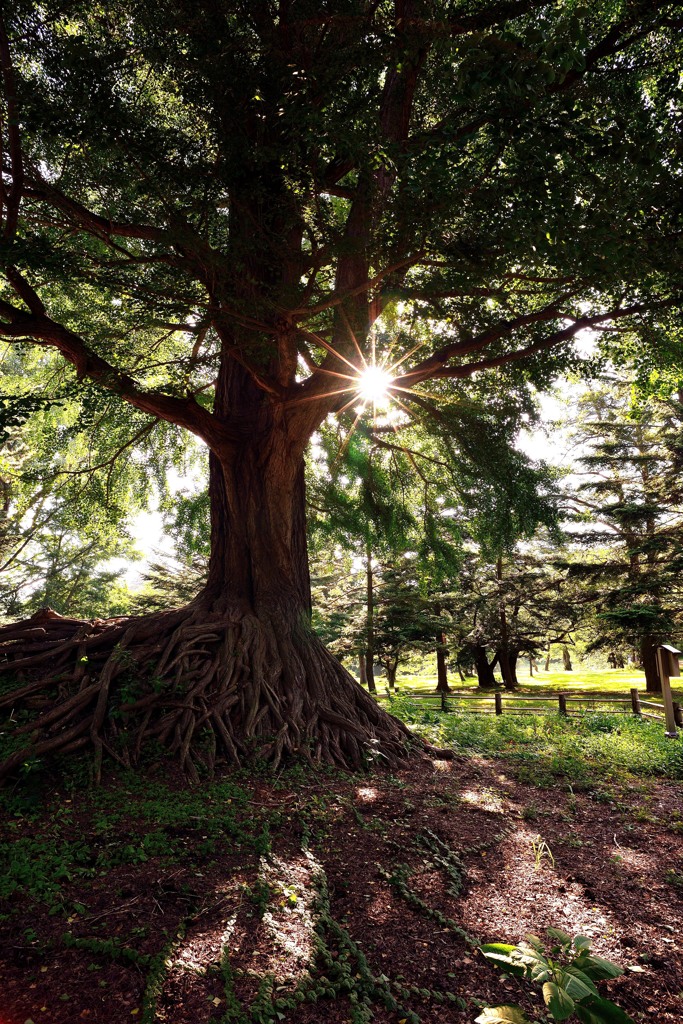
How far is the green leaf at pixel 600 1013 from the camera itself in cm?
179

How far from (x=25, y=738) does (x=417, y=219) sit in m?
Answer: 5.88

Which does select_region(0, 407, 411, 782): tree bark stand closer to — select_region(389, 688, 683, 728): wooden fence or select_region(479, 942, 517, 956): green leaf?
select_region(479, 942, 517, 956): green leaf

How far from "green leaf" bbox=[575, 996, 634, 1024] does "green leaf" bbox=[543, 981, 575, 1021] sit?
0.11 ft

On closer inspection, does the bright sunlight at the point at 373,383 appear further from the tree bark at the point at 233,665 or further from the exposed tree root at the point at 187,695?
the exposed tree root at the point at 187,695

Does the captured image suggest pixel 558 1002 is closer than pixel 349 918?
Yes

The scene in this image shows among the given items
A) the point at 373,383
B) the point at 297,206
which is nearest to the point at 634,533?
the point at 373,383

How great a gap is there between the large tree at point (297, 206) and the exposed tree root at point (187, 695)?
4cm

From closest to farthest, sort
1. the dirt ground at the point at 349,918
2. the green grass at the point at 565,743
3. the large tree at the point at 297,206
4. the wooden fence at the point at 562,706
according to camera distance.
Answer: the dirt ground at the point at 349,918 < the large tree at the point at 297,206 < the green grass at the point at 565,743 < the wooden fence at the point at 562,706

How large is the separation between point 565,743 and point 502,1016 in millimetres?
8601

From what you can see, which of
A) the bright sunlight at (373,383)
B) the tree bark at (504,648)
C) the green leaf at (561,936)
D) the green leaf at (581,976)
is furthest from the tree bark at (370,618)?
the green leaf at (581,976)

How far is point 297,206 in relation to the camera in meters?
5.20

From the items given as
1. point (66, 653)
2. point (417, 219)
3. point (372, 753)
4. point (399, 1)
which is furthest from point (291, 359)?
point (372, 753)

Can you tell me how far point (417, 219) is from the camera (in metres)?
4.55

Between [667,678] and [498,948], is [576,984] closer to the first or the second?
[498,948]
